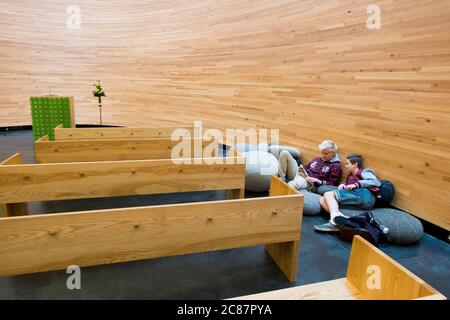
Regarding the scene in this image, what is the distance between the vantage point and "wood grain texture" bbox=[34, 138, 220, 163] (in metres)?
3.49

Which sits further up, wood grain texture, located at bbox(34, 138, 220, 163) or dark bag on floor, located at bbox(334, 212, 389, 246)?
wood grain texture, located at bbox(34, 138, 220, 163)

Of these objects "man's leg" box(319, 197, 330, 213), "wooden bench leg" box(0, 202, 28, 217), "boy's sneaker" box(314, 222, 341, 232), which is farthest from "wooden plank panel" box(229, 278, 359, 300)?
"wooden bench leg" box(0, 202, 28, 217)

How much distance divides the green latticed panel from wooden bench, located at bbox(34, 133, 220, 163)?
2.40 m

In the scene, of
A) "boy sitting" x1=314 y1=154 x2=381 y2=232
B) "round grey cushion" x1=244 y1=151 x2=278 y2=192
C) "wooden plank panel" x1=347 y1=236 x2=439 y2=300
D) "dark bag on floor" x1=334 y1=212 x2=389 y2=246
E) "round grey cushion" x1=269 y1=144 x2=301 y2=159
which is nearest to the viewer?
"wooden plank panel" x1=347 y1=236 x2=439 y2=300

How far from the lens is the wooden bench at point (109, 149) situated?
349 centimetres

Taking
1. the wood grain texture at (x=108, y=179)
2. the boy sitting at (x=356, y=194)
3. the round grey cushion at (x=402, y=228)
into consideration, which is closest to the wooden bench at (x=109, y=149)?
the wood grain texture at (x=108, y=179)

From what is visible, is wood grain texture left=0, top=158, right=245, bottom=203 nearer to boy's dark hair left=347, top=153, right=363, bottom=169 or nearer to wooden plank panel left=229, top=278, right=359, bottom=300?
boy's dark hair left=347, top=153, right=363, bottom=169

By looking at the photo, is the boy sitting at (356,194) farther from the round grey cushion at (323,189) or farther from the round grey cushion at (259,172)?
the round grey cushion at (259,172)

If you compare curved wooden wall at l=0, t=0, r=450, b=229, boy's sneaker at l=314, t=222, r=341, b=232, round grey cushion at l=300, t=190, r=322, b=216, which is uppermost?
curved wooden wall at l=0, t=0, r=450, b=229

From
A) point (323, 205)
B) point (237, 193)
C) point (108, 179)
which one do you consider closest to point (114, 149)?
point (108, 179)

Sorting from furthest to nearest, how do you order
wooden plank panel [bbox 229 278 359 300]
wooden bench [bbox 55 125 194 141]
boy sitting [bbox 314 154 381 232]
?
1. wooden bench [bbox 55 125 194 141]
2. boy sitting [bbox 314 154 381 232]
3. wooden plank panel [bbox 229 278 359 300]

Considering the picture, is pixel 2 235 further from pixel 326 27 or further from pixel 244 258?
pixel 326 27

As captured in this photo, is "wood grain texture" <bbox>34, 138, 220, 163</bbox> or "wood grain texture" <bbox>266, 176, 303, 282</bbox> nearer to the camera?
"wood grain texture" <bbox>266, 176, 303, 282</bbox>

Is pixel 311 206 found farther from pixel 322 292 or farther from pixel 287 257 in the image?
pixel 322 292
